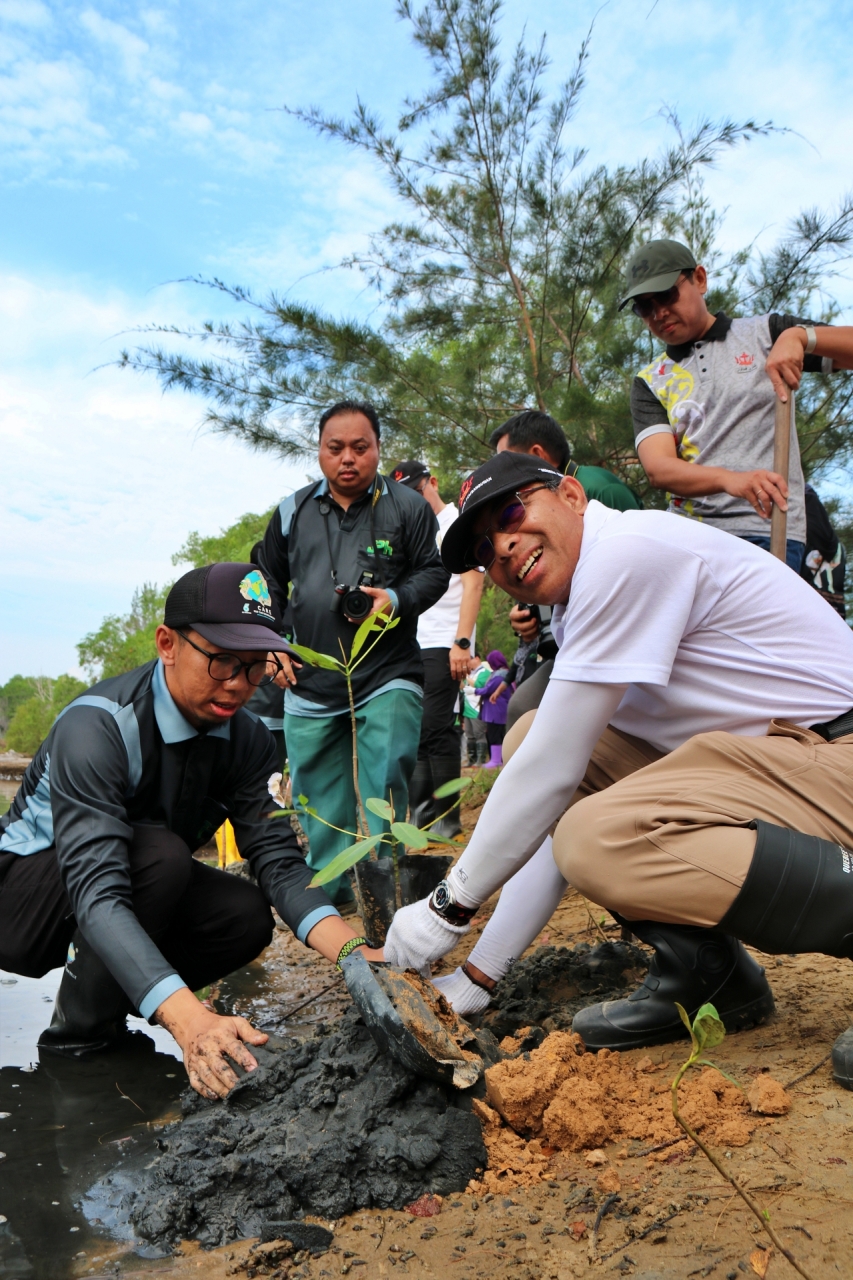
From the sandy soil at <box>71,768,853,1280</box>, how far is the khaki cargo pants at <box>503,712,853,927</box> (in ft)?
1.24

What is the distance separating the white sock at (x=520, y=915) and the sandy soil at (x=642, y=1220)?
0.56 m

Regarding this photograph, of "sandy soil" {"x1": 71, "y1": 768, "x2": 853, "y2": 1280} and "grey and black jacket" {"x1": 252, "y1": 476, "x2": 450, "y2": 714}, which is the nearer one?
"sandy soil" {"x1": 71, "y1": 768, "x2": 853, "y2": 1280}

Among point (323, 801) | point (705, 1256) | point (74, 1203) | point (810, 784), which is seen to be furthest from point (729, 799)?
point (323, 801)

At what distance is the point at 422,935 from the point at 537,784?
0.43m

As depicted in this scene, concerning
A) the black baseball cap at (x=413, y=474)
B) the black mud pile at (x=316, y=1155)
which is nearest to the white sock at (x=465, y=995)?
the black mud pile at (x=316, y=1155)

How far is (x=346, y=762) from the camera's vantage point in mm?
3924

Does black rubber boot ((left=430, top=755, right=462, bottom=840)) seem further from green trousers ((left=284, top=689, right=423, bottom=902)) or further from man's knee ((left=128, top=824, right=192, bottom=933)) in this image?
man's knee ((left=128, top=824, right=192, bottom=933))

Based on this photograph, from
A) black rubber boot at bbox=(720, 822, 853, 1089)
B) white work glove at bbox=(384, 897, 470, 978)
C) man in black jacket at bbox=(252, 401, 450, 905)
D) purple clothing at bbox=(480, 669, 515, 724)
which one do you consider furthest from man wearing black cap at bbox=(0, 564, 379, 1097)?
purple clothing at bbox=(480, 669, 515, 724)

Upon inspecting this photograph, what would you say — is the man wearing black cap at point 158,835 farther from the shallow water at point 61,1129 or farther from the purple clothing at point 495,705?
the purple clothing at point 495,705

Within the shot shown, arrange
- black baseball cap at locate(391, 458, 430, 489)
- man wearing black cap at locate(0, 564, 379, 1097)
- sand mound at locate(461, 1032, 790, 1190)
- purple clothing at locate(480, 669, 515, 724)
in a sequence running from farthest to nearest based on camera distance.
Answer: purple clothing at locate(480, 669, 515, 724) → black baseball cap at locate(391, 458, 430, 489) → man wearing black cap at locate(0, 564, 379, 1097) → sand mound at locate(461, 1032, 790, 1190)

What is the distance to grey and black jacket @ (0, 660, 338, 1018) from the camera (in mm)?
2193

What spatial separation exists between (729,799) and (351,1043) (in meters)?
0.90

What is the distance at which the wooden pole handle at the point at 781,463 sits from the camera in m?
2.85

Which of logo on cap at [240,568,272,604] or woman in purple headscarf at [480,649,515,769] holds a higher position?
logo on cap at [240,568,272,604]
